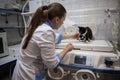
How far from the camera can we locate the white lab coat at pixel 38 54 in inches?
36.1

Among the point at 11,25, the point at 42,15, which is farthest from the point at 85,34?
the point at 11,25

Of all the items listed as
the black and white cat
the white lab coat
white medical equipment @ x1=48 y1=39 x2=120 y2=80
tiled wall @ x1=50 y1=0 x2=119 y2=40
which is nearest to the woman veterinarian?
the white lab coat

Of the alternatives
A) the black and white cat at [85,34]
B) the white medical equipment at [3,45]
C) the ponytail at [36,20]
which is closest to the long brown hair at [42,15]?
the ponytail at [36,20]

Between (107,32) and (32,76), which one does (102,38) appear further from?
(32,76)

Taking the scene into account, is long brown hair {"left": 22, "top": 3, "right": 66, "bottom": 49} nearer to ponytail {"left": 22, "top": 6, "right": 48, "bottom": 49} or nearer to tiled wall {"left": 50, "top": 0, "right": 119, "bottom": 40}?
ponytail {"left": 22, "top": 6, "right": 48, "bottom": 49}

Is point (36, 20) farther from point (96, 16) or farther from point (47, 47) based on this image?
point (96, 16)

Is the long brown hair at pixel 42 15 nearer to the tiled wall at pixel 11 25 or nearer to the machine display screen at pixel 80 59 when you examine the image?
the machine display screen at pixel 80 59

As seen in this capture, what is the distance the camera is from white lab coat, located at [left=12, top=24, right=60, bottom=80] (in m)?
0.92

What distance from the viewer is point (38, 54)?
0.99 metres

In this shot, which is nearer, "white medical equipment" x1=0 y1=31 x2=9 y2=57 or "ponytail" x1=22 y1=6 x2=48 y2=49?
"ponytail" x1=22 y1=6 x2=48 y2=49

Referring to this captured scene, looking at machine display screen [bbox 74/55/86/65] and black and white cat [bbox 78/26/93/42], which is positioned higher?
black and white cat [bbox 78/26/93/42]

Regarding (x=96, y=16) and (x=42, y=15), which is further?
(x=96, y=16)

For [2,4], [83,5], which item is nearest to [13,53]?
[2,4]

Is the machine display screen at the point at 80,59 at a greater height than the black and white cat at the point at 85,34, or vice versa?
the black and white cat at the point at 85,34
